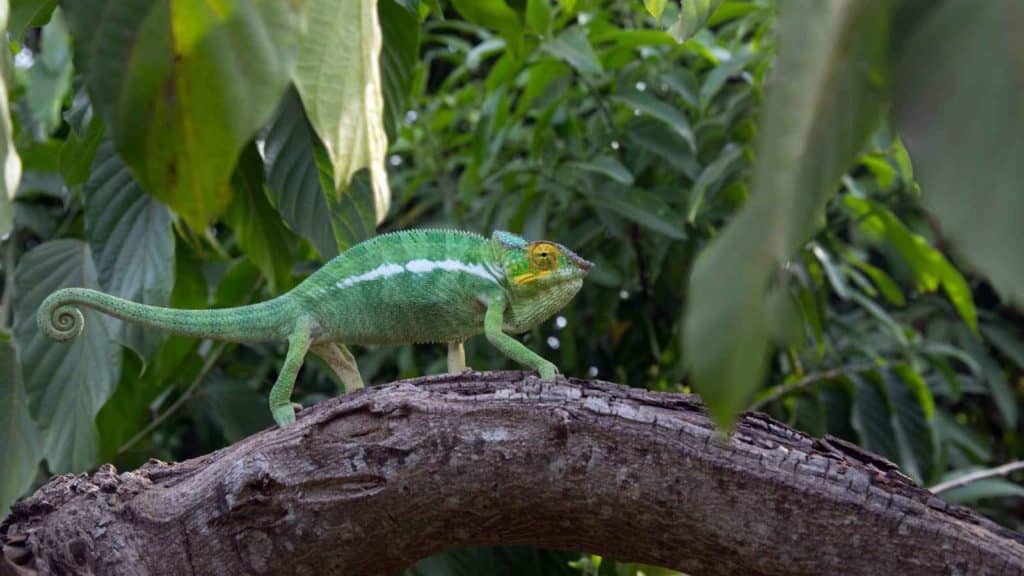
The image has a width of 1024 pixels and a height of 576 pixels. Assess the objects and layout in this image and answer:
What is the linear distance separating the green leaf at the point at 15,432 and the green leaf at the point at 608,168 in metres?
1.26

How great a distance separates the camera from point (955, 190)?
34cm

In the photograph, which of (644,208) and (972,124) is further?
(644,208)

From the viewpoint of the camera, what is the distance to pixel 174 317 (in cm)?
171

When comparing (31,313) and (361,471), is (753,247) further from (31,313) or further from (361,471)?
(31,313)

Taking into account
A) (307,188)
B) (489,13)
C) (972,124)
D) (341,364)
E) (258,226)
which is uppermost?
(972,124)

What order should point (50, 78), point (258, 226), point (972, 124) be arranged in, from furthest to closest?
1. point (50, 78)
2. point (258, 226)
3. point (972, 124)

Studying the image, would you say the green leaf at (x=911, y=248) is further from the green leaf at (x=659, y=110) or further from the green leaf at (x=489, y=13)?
the green leaf at (x=489, y=13)

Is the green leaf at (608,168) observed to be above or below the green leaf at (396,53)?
below

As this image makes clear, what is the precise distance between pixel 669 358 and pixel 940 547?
166 centimetres

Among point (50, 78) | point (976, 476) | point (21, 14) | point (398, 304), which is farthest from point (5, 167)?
point (50, 78)

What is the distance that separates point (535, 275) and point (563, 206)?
852 mm

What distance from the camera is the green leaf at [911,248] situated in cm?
260

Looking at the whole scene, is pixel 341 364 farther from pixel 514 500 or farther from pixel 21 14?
pixel 21 14

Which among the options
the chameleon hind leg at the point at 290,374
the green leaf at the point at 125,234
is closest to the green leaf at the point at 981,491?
the chameleon hind leg at the point at 290,374
